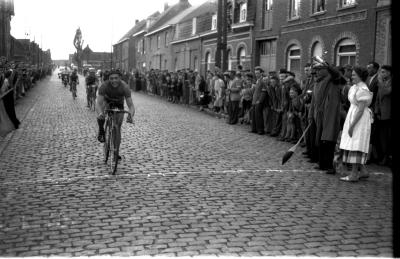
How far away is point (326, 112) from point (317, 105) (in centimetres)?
31

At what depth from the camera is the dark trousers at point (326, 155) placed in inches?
347

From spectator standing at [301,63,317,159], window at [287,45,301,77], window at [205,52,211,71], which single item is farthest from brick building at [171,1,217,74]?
spectator standing at [301,63,317,159]

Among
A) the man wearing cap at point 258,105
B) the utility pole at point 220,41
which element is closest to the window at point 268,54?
the utility pole at point 220,41

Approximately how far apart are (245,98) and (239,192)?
9.49 meters

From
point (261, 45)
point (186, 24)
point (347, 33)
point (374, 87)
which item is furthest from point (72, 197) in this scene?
point (186, 24)

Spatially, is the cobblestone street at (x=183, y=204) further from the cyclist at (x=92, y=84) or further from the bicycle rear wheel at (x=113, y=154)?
the cyclist at (x=92, y=84)

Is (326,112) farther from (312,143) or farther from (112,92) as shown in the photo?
(112,92)

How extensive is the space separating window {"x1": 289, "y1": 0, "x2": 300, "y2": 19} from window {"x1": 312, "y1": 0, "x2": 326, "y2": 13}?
154 cm

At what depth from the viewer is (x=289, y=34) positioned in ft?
82.0

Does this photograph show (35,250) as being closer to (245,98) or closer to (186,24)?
(245,98)

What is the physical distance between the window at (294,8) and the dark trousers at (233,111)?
902 centimetres

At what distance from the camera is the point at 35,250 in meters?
4.61

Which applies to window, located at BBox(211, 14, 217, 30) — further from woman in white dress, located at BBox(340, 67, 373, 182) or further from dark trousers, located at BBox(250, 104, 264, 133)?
woman in white dress, located at BBox(340, 67, 373, 182)

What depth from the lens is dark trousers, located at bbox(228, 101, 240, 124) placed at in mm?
17234
